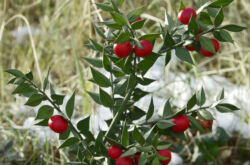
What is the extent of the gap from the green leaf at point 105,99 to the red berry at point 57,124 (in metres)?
0.09

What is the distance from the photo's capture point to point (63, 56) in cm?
191

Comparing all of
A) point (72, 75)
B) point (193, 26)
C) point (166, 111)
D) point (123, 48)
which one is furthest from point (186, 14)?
point (72, 75)

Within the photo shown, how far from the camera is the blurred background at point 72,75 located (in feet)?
4.36

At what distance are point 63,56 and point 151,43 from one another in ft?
4.46

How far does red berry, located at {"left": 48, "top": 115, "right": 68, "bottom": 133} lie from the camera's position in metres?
0.66

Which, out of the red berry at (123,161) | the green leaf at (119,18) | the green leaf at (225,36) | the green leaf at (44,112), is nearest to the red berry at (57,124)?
the green leaf at (44,112)

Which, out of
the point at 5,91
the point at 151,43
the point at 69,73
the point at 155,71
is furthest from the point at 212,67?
the point at 151,43

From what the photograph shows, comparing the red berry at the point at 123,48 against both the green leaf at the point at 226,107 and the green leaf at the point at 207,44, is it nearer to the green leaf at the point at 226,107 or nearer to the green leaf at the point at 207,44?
the green leaf at the point at 207,44

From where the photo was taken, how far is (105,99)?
2.31 feet

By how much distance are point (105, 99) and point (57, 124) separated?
111mm

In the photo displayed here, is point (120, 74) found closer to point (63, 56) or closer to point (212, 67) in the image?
point (63, 56)

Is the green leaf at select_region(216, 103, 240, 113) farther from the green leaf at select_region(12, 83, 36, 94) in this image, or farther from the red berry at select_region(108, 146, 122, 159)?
the green leaf at select_region(12, 83, 36, 94)

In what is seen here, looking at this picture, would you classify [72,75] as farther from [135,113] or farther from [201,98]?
[201,98]

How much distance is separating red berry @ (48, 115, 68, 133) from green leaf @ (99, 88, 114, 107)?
88 mm
